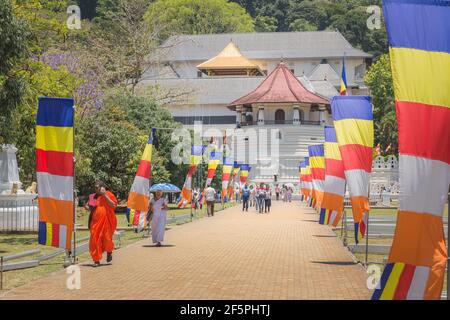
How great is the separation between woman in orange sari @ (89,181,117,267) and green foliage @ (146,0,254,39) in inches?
3275

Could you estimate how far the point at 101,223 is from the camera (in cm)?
1645

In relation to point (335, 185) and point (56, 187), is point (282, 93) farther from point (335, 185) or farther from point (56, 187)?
point (56, 187)

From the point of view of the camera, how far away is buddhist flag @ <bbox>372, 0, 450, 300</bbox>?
7457 mm

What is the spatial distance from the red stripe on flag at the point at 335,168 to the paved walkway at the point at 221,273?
1.78 metres

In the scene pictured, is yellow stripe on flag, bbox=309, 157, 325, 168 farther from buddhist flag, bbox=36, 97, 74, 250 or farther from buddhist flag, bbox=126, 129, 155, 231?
buddhist flag, bbox=36, 97, 74, 250

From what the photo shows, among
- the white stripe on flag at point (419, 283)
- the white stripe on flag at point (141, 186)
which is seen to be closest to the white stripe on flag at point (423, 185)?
the white stripe on flag at point (419, 283)

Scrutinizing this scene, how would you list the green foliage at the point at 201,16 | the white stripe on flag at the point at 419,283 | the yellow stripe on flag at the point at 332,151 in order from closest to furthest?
the white stripe on flag at the point at 419,283, the yellow stripe on flag at the point at 332,151, the green foliage at the point at 201,16

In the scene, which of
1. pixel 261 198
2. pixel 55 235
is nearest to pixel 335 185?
pixel 55 235

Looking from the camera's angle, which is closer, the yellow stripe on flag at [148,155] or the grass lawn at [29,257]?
the grass lawn at [29,257]

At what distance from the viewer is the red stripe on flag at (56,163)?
15.6m

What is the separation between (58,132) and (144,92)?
46965 millimetres

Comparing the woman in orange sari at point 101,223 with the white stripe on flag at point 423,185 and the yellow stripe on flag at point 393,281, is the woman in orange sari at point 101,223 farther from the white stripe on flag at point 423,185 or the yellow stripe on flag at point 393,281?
the white stripe on flag at point 423,185

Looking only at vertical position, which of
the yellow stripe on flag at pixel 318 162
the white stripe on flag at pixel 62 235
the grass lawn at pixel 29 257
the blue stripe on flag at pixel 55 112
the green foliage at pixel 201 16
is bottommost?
the grass lawn at pixel 29 257
